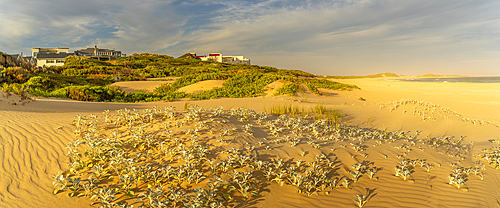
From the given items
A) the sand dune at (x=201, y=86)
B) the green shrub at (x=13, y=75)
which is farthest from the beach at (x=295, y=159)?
the sand dune at (x=201, y=86)

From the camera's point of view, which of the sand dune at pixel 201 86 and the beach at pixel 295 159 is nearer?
the beach at pixel 295 159

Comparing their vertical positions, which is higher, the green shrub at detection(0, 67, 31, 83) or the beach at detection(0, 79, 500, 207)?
the green shrub at detection(0, 67, 31, 83)

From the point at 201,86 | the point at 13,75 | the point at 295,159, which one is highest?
the point at 13,75

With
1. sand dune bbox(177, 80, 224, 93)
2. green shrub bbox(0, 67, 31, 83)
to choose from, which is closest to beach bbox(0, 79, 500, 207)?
green shrub bbox(0, 67, 31, 83)

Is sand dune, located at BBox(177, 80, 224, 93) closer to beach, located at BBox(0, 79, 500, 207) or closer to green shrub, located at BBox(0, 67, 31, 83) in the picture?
green shrub, located at BBox(0, 67, 31, 83)

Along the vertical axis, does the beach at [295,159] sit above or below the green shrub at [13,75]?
below

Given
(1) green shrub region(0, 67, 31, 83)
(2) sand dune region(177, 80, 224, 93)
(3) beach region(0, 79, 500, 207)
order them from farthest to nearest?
(2) sand dune region(177, 80, 224, 93), (1) green shrub region(0, 67, 31, 83), (3) beach region(0, 79, 500, 207)

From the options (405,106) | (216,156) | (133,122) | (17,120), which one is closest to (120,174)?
(216,156)

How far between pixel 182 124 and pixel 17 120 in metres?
3.90

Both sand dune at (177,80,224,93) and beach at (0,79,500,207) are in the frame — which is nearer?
beach at (0,79,500,207)

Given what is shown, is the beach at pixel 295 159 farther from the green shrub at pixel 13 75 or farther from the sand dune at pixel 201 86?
the sand dune at pixel 201 86

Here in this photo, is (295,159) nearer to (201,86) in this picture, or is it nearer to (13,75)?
(201,86)

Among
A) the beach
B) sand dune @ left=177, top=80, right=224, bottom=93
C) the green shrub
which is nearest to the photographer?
the beach

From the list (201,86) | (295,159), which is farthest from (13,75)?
(295,159)
